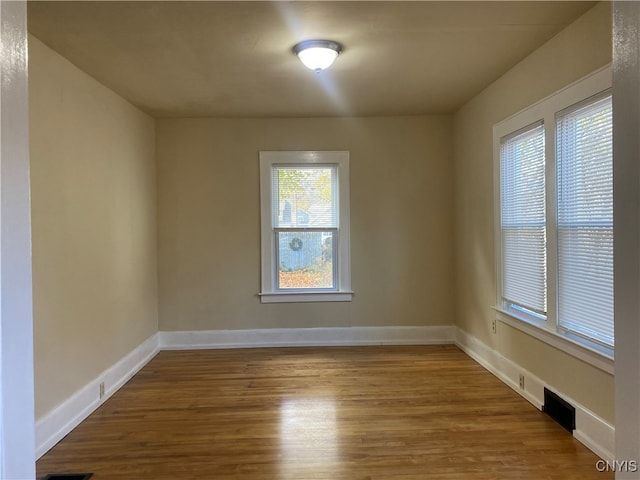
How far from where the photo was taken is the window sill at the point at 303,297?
483cm

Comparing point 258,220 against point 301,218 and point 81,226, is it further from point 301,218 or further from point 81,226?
point 81,226

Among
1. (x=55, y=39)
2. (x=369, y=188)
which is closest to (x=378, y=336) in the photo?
(x=369, y=188)

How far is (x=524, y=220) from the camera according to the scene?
3275mm

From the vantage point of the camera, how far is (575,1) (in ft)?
7.61

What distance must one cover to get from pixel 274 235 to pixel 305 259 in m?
0.45

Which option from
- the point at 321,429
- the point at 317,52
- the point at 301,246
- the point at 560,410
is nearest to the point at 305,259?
the point at 301,246

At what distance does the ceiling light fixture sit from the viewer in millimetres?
2789

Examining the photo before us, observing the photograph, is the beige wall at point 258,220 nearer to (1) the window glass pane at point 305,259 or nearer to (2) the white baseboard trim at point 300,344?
A: (2) the white baseboard trim at point 300,344

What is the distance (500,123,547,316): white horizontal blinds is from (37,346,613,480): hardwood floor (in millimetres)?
820

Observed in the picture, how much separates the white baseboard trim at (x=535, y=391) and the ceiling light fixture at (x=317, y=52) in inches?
106

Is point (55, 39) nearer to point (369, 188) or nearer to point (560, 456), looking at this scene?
point (369, 188)

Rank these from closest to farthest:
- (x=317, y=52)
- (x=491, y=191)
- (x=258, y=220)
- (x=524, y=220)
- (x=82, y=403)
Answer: (x=317, y=52), (x=82, y=403), (x=524, y=220), (x=491, y=191), (x=258, y=220)

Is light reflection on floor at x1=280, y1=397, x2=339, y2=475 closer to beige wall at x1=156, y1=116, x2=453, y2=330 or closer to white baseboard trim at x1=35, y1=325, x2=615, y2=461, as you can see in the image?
white baseboard trim at x1=35, y1=325, x2=615, y2=461

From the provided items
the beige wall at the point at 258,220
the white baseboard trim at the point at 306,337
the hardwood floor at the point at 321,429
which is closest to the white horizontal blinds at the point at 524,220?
the hardwood floor at the point at 321,429
